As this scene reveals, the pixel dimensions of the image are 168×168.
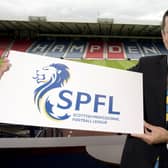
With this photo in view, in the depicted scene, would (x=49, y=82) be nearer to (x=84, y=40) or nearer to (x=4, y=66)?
(x=4, y=66)

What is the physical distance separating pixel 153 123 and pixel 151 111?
0.05 meters

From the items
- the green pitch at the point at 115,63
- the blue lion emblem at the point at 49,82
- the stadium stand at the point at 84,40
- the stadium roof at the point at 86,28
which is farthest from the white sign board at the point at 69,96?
the green pitch at the point at 115,63

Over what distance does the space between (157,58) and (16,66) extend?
588 mm

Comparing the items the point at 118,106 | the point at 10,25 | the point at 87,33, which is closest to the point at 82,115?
the point at 118,106

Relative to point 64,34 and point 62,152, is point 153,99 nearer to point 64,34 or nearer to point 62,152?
point 62,152

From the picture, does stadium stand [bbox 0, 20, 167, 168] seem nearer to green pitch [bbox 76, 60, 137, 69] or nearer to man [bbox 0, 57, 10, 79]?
green pitch [bbox 76, 60, 137, 69]

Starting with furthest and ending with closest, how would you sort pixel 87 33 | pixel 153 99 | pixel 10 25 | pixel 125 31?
pixel 87 33
pixel 125 31
pixel 10 25
pixel 153 99

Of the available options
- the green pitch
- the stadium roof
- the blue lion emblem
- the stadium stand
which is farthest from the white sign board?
the green pitch

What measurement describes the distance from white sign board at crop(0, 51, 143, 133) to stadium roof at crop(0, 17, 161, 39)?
926cm

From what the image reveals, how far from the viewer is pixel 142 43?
538 inches

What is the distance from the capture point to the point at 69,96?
1.27 metres

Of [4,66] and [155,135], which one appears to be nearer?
[155,135]

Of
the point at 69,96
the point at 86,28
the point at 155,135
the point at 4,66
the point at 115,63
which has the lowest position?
the point at 155,135

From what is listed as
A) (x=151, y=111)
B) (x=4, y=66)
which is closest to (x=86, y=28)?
(x=4, y=66)
